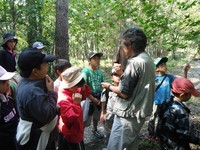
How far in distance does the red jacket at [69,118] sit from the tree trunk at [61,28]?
2852 millimetres

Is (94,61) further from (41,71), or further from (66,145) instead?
(41,71)

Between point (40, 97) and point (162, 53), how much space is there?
31718 mm

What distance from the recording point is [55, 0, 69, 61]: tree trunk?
208 inches

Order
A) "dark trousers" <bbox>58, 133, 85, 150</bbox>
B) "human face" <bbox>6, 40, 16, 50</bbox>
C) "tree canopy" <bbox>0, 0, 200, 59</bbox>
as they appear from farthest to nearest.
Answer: "human face" <bbox>6, 40, 16, 50</bbox> → "tree canopy" <bbox>0, 0, 200, 59</bbox> → "dark trousers" <bbox>58, 133, 85, 150</bbox>

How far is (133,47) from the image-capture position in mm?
2559

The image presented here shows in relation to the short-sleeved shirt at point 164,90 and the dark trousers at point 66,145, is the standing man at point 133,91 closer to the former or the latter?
the dark trousers at point 66,145

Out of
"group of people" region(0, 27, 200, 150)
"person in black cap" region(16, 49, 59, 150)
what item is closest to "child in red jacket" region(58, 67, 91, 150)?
"group of people" region(0, 27, 200, 150)

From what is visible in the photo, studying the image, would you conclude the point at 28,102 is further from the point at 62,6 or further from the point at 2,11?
the point at 2,11

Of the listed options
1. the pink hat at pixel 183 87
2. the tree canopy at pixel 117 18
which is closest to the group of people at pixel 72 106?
the pink hat at pixel 183 87

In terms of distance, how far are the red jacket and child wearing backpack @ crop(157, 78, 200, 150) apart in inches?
41.9

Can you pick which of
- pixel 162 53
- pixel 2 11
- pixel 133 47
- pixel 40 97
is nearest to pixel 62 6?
pixel 133 47

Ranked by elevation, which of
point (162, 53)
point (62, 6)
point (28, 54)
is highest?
point (62, 6)

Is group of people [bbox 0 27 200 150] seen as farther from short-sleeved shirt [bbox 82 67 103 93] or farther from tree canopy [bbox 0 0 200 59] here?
tree canopy [bbox 0 0 200 59]

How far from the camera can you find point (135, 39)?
2.50 meters
